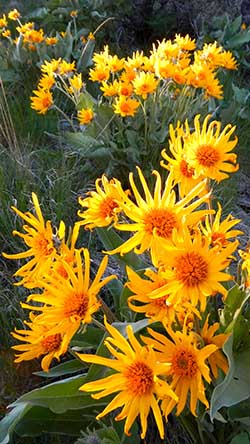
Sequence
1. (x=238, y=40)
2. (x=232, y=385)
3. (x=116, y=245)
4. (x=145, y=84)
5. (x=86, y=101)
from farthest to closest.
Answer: (x=238, y=40) < (x=86, y=101) < (x=145, y=84) < (x=116, y=245) < (x=232, y=385)

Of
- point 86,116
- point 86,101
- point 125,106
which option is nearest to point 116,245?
point 125,106

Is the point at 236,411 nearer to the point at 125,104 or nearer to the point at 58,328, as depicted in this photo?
the point at 58,328

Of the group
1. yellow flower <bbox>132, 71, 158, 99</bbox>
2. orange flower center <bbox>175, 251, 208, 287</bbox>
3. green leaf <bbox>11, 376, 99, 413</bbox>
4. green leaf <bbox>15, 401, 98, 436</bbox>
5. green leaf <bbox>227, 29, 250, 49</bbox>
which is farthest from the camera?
green leaf <bbox>227, 29, 250, 49</bbox>

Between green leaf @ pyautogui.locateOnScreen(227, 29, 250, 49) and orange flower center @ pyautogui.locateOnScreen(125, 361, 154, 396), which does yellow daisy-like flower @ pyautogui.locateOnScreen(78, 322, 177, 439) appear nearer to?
orange flower center @ pyautogui.locateOnScreen(125, 361, 154, 396)

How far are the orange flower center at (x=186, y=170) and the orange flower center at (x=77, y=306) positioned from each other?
344 millimetres

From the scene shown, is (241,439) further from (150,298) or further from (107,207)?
(107,207)

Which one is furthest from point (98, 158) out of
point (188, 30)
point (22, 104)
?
point (188, 30)

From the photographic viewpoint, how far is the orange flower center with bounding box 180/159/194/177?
128 centimetres

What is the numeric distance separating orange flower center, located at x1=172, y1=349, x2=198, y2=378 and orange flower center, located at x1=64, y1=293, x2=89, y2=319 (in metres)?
0.18

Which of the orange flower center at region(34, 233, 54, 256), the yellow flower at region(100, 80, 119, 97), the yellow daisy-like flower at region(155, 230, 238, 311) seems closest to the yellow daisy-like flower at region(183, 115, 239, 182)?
the yellow daisy-like flower at region(155, 230, 238, 311)

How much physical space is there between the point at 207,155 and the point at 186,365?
0.43 m

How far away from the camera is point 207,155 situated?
4.15 feet

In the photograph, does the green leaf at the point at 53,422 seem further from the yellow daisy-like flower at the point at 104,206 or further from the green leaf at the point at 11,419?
the yellow daisy-like flower at the point at 104,206

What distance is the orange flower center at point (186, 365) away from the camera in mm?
1079
